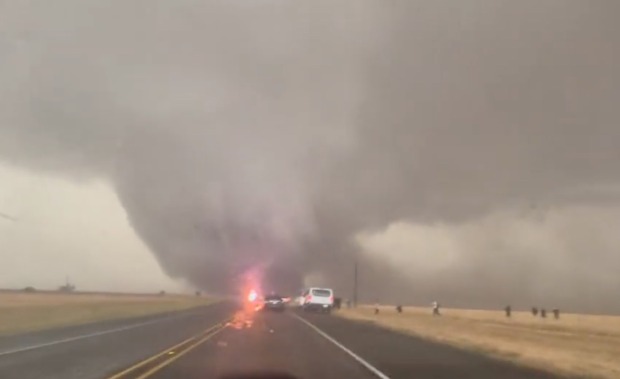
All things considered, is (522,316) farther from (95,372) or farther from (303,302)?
(95,372)

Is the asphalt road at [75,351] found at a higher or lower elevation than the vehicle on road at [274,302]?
lower

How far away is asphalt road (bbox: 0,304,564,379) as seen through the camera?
69.8 ft

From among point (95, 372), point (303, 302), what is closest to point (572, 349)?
point (95, 372)

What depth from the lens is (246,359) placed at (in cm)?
2484

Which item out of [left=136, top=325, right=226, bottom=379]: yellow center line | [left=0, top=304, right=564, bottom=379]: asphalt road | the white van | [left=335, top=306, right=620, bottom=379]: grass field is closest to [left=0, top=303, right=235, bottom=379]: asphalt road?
[left=0, top=304, right=564, bottom=379]: asphalt road

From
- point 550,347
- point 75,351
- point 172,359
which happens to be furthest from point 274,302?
point 172,359

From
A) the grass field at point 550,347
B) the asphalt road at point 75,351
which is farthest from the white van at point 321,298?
the asphalt road at point 75,351

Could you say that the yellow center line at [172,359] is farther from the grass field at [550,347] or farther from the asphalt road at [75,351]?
the grass field at [550,347]

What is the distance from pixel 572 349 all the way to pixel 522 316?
1678 inches

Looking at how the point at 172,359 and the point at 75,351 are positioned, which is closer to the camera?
the point at 172,359

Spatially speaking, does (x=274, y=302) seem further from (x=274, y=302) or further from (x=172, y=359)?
(x=172, y=359)

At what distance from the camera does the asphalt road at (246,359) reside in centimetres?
2127

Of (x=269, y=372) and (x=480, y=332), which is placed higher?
(x=480, y=332)

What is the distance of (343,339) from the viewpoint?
38625 mm
